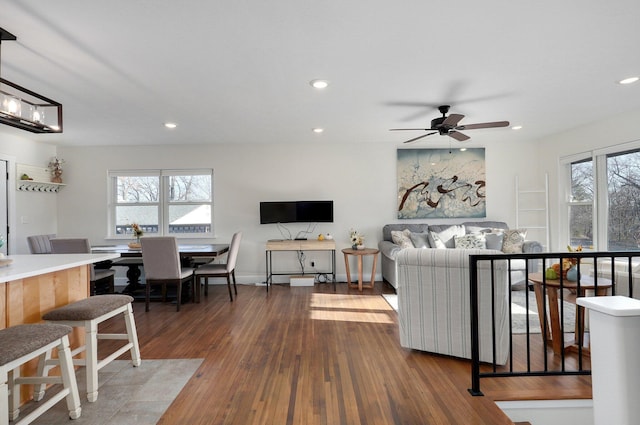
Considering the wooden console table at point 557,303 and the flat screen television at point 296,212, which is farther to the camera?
the flat screen television at point 296,212

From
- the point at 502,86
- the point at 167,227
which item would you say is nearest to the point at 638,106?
the point at 502,86

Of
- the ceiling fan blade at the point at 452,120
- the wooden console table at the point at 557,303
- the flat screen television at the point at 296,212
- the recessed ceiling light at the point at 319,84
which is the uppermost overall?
the recessed ceiling light at the point at 319,84

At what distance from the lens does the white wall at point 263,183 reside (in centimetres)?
584

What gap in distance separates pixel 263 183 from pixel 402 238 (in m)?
2.50

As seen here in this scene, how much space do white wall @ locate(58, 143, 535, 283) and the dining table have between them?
83 cm

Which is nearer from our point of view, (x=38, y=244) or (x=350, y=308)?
(x=350, y=308)

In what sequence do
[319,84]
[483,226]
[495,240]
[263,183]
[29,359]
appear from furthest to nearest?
[263,183], [483,226], [495,240], [319,84], [29,359]

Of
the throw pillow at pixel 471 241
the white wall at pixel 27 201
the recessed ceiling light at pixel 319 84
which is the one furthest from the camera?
the throw pillow at pixel 471 241

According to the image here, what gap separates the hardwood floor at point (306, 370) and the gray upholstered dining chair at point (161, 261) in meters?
0.38

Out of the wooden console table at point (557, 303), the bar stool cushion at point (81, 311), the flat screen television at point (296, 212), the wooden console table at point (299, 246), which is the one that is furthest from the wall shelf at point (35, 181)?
the wooden console table at point (557, 303)

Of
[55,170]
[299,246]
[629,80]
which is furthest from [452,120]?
[55,170]

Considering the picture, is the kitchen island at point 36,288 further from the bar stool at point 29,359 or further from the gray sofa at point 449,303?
the gray sofa at point 449,303

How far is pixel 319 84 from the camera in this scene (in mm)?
3146

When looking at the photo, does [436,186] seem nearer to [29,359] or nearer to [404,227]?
[404,227]
